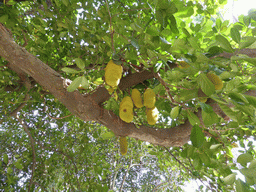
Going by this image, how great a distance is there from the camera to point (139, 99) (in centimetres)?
A: 118

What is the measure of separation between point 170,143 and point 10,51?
126 cm

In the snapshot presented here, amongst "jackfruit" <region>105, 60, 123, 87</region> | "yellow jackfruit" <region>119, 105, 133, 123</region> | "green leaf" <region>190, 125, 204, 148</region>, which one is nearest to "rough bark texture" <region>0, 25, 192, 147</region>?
"yellow jackfruit" <region>119, 105, 133, 123</region>

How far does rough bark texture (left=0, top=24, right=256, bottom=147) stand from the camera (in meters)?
1.02

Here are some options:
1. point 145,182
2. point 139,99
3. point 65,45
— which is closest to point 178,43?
point 139,99

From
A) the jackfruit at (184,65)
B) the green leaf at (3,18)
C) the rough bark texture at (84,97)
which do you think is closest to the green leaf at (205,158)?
the rough bark texture at (84,97)

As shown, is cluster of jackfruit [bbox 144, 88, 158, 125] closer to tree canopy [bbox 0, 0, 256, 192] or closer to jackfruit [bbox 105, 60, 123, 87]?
tree canopy [bbox 0, 0, 256, 192]

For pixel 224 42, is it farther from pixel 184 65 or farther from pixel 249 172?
pixel 249 172

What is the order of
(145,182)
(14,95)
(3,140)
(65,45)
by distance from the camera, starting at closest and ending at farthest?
(65,45) < (14,95) < (3,140) < (145,182)

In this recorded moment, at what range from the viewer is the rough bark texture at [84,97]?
1.02 m

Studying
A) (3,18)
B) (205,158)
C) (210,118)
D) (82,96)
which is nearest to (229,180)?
(210,118)

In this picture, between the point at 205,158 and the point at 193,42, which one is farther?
the point at 205,158

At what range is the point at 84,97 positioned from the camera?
3.66ft

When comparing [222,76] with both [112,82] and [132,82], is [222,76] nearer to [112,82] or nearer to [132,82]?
[112,82]

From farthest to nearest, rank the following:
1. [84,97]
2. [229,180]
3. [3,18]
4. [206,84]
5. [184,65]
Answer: [84,97]
[3,18]
[184,65]
[229,180]
[206,84]
